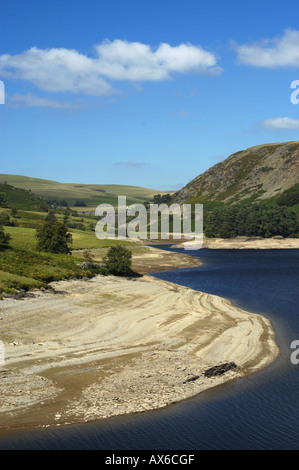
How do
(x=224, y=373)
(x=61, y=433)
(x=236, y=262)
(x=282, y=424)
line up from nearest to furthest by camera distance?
(x=61, y=433) < (x=282, y=424) < (x=224, y=373) < (x=236, y=262)

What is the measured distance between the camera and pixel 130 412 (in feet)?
91.7

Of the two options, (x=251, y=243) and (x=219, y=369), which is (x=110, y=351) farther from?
(x=251, y=243)

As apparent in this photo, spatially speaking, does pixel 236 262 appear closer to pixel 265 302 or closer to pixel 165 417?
pixel 265 302

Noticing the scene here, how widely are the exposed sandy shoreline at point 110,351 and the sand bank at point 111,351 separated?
7cm

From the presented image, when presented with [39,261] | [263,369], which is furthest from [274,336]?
[39,261]

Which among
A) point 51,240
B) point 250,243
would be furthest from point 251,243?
point 51,240

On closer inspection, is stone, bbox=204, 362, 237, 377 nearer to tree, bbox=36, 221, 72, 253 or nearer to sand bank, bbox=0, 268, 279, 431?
sand bank, bbox=0, 268, 279, 431

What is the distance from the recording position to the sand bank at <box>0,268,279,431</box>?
28.7 m

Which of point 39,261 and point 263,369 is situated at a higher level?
point 39,261

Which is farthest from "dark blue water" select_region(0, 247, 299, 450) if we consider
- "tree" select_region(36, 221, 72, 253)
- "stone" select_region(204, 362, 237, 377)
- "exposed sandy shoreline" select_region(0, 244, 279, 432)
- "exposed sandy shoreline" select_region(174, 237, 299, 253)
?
"exposed sandy shoreline" select_region(174, 237, 299, 253)

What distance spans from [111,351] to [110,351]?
9cm

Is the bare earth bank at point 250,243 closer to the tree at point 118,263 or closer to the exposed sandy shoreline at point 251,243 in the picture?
the exposed sandy shoreline at point 251,243

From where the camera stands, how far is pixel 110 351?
1503 inches

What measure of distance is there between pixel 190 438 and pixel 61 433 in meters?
7.37
